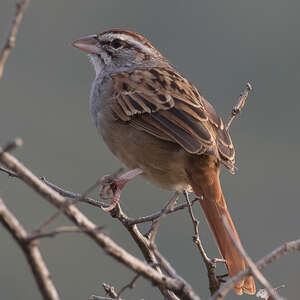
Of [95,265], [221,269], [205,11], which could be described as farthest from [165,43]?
[221,269]

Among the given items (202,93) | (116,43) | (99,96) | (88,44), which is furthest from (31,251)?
(202,93)

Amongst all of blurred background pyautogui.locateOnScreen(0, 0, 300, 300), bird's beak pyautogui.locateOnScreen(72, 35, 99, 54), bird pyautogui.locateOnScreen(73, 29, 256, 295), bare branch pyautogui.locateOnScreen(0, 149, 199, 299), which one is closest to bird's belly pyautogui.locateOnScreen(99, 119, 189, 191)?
bird pyautogui.locateOnScreen(73, 29, 256, 295)

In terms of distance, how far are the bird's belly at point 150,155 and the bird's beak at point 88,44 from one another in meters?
0.94

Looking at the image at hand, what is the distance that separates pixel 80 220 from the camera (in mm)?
2611

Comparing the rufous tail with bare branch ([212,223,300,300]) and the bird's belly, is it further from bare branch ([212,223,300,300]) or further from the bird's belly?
bare branch ([212,223,300,300])

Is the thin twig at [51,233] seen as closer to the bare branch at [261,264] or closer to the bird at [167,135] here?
the bare branch at [261,264]

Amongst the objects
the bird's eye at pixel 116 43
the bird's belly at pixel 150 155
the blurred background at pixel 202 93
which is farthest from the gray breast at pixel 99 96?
the blurred background at pixel 202 93

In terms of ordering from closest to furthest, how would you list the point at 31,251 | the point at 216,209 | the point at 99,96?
the point at 31,251
the point at 216,209
the point at 99,96

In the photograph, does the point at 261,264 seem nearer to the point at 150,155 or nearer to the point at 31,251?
the point at 31,251

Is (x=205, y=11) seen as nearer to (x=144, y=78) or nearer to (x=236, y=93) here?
(x=236, y=93)

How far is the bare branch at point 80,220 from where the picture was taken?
99.6 inches

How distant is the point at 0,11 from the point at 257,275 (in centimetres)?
2567

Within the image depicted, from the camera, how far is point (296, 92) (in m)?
21.3

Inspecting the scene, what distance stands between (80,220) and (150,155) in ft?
7.96
